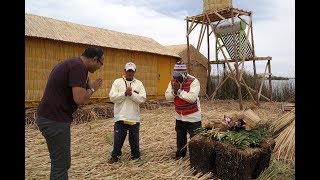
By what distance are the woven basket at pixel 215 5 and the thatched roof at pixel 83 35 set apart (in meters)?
2.69

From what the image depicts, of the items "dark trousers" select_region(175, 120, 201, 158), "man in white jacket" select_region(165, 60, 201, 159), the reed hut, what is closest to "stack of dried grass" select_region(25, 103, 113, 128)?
the reed hut

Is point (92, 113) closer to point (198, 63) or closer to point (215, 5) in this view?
point (215, 5)

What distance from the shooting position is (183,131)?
17.5 feet

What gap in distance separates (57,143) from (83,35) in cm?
891

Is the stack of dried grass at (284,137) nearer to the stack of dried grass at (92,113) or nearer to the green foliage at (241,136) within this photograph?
the green foliage at (241,136)

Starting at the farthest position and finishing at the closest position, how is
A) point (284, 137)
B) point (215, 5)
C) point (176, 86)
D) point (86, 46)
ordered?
point (215, 5) → point (86, 46) → point (284, 137) → point (176, 86)

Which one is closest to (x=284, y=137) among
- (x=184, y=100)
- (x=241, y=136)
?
(x=241, y=136)

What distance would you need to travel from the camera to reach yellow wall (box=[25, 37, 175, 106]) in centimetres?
969

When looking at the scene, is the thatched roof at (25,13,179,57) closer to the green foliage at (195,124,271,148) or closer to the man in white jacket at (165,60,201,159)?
the man in white jacket at (165,60,201,159)

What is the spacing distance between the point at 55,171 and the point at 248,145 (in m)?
2.42

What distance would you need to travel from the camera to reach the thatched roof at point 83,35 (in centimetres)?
1010

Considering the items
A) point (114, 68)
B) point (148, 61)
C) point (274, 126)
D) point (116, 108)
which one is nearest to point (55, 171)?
point (116, 108)

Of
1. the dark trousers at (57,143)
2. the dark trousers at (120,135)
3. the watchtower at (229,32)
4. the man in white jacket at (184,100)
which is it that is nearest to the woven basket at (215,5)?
the watchtower at (229,32)

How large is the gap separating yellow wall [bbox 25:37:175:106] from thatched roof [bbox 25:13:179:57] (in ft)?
0.73
